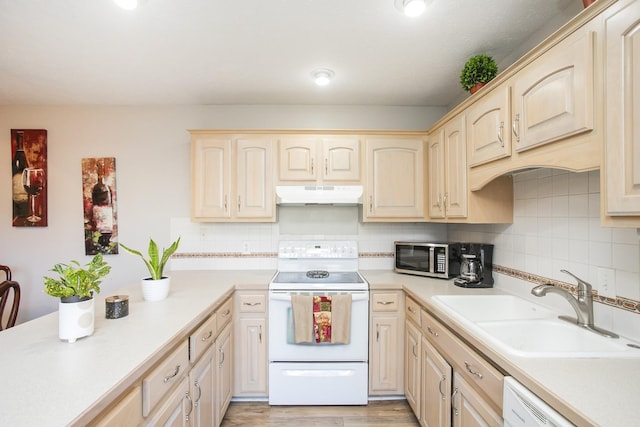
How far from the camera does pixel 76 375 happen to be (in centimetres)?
87

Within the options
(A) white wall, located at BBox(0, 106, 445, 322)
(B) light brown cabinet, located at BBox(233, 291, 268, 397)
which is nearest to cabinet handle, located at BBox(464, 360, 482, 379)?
(B) light brown cabinet, located at BBox(233, 291, 268, 397)

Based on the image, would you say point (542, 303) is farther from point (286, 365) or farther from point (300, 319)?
point (286, 365)

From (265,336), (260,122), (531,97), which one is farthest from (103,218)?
(531,97)

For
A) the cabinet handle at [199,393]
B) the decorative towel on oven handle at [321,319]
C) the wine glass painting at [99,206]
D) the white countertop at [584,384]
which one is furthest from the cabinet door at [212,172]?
the white countertop at [584,384]

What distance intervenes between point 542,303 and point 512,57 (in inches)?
61.0

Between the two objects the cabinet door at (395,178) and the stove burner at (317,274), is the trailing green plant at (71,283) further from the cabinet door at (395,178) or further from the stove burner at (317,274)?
the cabinet door at (395,178)

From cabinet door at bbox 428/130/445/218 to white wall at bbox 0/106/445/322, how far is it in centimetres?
65

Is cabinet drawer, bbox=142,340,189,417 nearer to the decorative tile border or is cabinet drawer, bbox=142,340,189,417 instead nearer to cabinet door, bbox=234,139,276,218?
cabinet door, bbox=234,139,276,218

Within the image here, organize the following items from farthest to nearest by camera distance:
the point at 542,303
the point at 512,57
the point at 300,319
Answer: the point at 300,319
the point at 512,57
the point at 542,303

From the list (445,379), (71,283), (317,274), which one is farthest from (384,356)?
(71,283)

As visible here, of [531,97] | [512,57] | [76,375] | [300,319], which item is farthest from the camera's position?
[300,319]

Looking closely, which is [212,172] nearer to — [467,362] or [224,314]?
[224,314]

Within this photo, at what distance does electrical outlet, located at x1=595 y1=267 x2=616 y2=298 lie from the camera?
3.91ft

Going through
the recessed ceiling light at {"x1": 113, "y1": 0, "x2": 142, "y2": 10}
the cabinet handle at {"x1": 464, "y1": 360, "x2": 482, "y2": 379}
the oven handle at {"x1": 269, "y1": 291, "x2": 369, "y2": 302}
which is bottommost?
the cabinet handle at {"x1": 464, "y1": 360, "x2": 482, "y2": 379}
